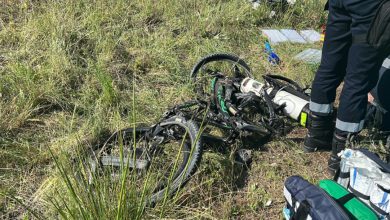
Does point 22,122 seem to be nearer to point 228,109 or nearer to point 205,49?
point 228,109

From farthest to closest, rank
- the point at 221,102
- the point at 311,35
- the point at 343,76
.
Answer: the point at 311,35 → the point at 221,102 → the point at 343,76

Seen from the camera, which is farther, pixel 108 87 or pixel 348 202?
pixel 108 87

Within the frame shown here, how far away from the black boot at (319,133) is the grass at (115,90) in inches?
4.2

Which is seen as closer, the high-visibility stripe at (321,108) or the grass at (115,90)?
the grass at (115,90)

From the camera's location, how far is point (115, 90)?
13.3 ft

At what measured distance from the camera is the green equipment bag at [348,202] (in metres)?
2.39

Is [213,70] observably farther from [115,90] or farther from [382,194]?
[382,194]

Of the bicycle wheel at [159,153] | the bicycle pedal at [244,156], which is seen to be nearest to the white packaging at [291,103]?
the bicycle pedal at [244,156]

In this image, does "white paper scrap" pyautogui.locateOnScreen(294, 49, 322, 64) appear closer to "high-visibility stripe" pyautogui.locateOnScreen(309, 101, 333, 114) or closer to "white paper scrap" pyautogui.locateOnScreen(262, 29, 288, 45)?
"white paper scrap" pyautogui.locateOnScreen(262, 29, 288, 45)

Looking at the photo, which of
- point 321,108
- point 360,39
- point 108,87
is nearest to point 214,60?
point 108,87

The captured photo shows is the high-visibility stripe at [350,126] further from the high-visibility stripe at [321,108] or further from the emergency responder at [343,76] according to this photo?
the high-visibility stripe at [321,108]

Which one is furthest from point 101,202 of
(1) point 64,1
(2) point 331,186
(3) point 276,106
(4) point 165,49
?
(1) point 64,1

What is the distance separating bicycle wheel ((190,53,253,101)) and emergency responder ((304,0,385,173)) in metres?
1.09

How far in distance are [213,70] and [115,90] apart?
108cm
